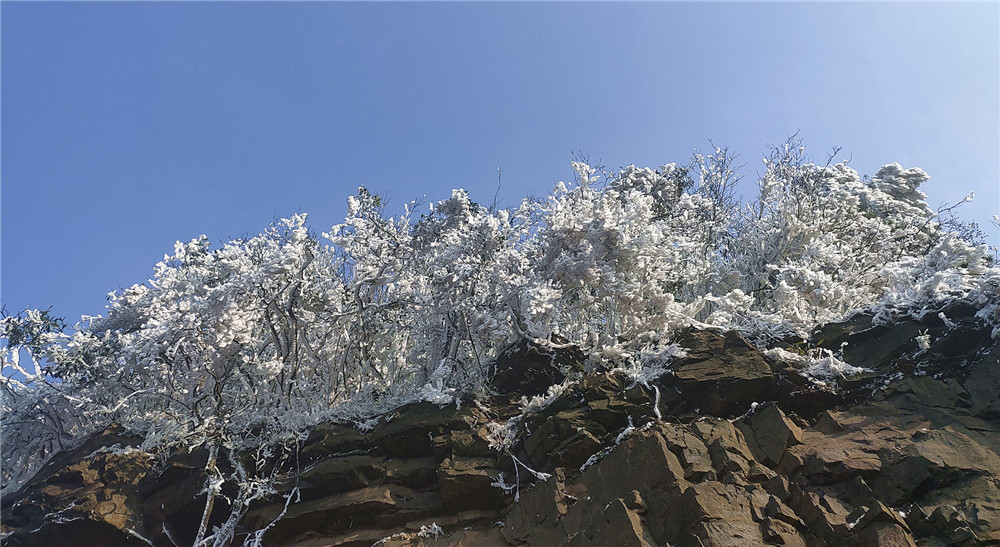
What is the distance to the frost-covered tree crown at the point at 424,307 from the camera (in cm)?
1163

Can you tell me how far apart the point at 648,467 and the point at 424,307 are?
706cm

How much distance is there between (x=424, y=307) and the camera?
13.5 metres

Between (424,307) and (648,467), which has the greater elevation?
(424,307)

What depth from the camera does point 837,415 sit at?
8641 mm

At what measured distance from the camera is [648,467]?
8.13 metres

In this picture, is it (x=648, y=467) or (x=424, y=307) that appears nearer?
(x=648, y=467)

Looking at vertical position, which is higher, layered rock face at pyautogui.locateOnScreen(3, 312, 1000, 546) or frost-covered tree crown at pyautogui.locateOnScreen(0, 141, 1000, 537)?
frost-covered tree crown at pyautogui.locateOnScreen(0, 141, 1000, 537)

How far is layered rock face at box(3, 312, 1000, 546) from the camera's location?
23.1 ft

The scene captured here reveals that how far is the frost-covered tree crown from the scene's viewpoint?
458 inches

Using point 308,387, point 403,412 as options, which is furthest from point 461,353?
point 308,387

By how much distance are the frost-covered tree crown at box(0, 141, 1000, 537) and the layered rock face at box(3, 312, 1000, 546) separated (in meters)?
0.77

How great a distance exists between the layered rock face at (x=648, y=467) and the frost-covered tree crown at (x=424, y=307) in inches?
30.2

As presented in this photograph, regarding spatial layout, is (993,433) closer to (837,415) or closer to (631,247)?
(837,415)

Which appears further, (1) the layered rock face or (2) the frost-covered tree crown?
(2) the frost-covered tree crown
